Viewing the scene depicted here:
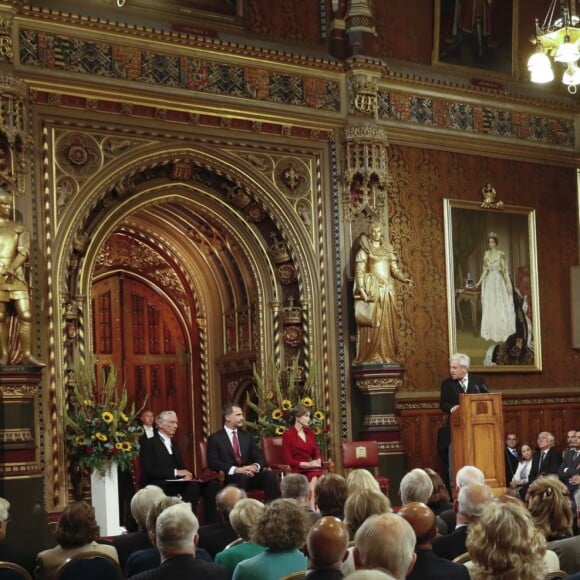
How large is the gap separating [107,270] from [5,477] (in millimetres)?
4957

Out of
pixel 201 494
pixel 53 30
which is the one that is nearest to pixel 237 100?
pixel 53 30

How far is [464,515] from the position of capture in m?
6.34

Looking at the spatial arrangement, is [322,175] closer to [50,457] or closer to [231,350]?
[231,350]

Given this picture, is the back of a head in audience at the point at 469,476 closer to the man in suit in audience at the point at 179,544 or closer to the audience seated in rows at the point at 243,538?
the audience seated in rows at the point at 243,538

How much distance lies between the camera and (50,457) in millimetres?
11742

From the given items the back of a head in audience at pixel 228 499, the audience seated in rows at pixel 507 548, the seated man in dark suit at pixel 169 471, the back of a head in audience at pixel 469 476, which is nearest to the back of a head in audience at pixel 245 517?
the back of a head in audience at pixel 228 499

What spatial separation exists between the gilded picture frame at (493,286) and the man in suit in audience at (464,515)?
8592 mm

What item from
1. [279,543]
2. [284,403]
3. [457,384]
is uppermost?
[457,384]

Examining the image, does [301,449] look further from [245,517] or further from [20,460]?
[245,517]

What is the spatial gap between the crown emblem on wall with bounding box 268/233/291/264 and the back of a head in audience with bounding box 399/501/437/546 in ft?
29.3

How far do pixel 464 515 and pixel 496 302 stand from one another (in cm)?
927

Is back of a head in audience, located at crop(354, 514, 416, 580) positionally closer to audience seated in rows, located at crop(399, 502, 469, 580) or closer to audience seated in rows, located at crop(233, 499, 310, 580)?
audience seated in rows, located at crop(399, 502, 469, 580)

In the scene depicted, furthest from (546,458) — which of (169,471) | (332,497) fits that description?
(332,497)

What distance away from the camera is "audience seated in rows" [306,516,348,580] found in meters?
4.48
